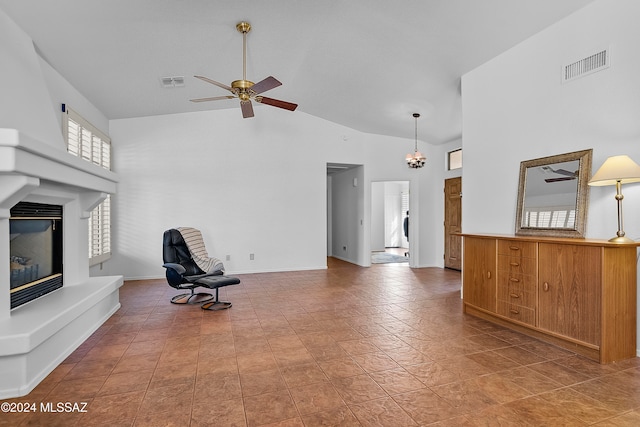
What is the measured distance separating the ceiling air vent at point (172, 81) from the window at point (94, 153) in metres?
1.25

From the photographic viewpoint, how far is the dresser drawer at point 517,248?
3.21 metres

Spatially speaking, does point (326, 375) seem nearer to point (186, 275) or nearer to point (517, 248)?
point (517, 248)

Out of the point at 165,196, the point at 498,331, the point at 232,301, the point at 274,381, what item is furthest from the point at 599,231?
the point at 165,196

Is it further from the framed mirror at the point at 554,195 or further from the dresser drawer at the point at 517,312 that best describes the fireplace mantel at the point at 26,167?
the framed mirror at the point at 554,195

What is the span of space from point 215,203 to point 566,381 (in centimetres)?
594

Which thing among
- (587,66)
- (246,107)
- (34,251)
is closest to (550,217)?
(587,66)

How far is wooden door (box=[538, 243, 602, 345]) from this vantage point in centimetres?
269

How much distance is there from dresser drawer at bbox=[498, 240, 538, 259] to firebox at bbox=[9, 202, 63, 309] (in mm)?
4530

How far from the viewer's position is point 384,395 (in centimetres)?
222

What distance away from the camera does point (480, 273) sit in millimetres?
3885

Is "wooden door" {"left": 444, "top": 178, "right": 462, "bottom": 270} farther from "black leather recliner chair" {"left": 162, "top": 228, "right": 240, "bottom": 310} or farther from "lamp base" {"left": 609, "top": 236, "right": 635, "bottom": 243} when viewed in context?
"black leather recliner chair" {"left": 162, "top": 228, "right": 240, "bottom": 310}

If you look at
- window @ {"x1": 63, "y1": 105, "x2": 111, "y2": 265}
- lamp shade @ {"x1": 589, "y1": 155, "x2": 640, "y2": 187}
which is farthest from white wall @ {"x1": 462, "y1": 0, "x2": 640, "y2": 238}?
window @ {"x1": 63, "y1": 105, "x2": 111, "y2": 265}

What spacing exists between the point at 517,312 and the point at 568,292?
598 mm

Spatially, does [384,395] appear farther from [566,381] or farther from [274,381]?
[566,381]
